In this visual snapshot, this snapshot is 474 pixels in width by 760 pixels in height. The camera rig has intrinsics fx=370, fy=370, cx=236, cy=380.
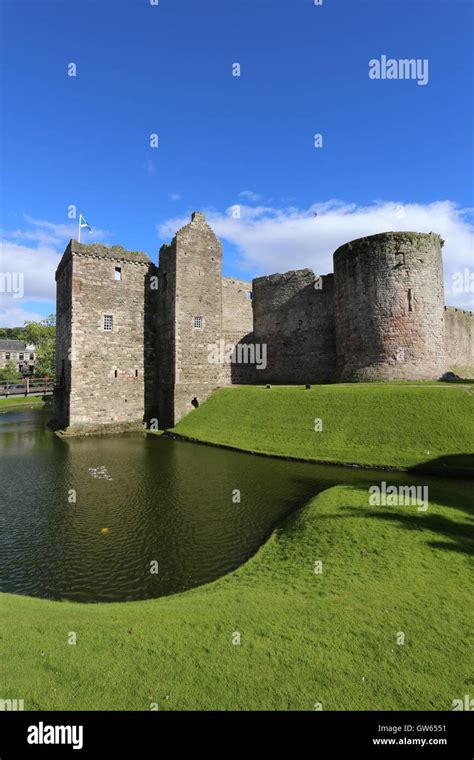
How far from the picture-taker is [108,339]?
34812 millimetres

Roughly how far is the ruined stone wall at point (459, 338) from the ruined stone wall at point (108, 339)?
32879 millimetres

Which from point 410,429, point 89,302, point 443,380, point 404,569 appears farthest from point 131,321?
point 404,569

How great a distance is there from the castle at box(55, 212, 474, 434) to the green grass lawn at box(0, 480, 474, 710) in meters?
25.7

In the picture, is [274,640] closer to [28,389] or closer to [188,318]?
[188,318]

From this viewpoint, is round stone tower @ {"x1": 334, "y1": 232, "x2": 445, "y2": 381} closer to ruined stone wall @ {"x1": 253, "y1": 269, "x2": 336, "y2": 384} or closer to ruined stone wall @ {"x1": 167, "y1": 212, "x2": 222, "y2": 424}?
ruined stone wall @ {"x1": 253, "y1": 269, "x2": 336, "y2": 384}

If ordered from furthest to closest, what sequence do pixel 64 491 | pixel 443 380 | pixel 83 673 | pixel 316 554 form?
pixel 443 380 → pixel 64 491 → pixel 316 554 → pixel 83 673

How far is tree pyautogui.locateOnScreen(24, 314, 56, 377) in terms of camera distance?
7231 cm

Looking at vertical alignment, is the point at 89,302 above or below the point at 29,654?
above

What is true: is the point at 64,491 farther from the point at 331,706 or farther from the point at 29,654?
the point at 331,706

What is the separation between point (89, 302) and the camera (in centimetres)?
3362

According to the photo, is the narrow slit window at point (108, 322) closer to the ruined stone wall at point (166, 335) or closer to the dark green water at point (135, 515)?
the ruined stone wall at point (166, 335)

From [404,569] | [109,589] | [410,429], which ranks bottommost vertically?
[109,589]

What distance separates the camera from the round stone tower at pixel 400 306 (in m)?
31.6
